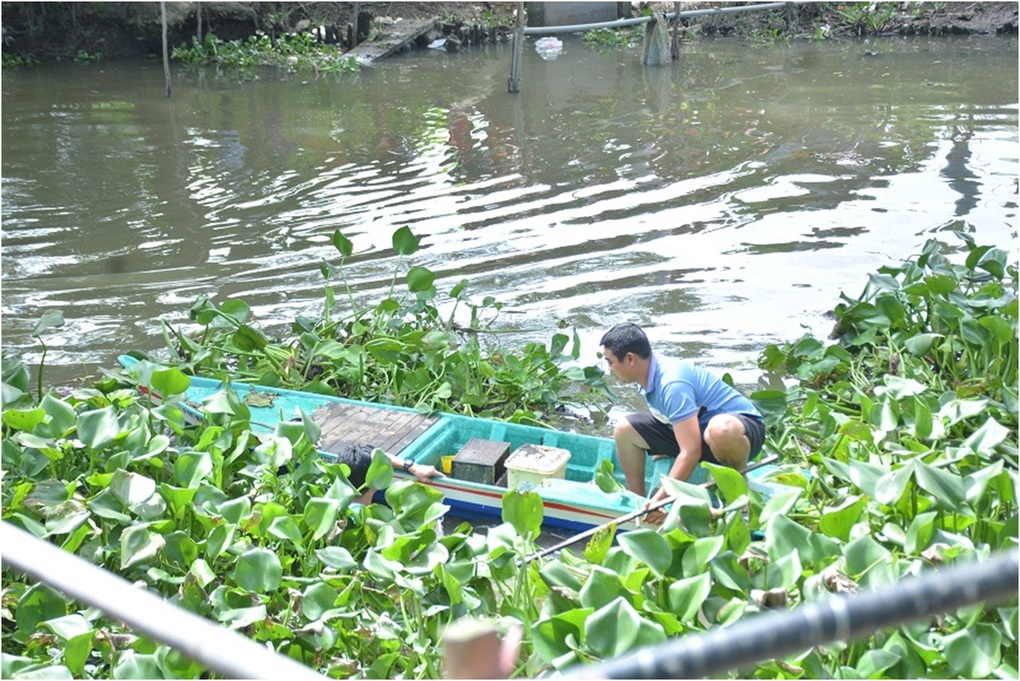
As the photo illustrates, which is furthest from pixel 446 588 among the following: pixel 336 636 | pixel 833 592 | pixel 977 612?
pixel 977 612

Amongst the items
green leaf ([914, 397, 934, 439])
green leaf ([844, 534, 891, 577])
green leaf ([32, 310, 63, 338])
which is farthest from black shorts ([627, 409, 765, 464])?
green leaf ([32, 310, 63, 338])

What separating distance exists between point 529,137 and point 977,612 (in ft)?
33.3

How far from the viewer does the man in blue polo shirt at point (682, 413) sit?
13.4 ft

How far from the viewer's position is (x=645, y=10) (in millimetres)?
21391

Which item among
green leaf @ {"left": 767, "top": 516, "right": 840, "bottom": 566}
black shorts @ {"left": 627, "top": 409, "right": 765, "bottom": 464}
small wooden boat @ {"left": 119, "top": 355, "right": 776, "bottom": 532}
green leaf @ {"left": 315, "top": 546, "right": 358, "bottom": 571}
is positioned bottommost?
small wooden boat @ {"left": 119, "top": 355, "right": 776, "bottom": 532}

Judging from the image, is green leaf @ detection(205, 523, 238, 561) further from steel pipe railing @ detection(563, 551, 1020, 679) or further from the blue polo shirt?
steel pipe railing @ detection(563, 551, 1020, 679)

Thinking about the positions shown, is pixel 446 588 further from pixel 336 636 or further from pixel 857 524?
pixel 857 524

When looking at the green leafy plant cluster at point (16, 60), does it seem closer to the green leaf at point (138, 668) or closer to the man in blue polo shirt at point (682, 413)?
the man in blue polo shirt at point (682, 413)

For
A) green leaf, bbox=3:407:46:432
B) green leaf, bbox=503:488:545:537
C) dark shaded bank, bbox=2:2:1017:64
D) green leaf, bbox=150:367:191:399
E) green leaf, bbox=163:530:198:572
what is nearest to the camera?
green leaf, bbox=503:488:545:537

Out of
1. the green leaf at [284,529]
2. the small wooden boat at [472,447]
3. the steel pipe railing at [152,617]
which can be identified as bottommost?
the small wooden boat at [472,447]

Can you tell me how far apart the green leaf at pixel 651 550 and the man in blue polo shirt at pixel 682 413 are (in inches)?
43.3

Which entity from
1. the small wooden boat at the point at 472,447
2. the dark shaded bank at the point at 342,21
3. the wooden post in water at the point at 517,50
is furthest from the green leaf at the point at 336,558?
the dark shaded bank at the point at 342,21

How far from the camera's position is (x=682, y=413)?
4.06 metres

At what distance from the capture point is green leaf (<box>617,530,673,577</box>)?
110 inches
